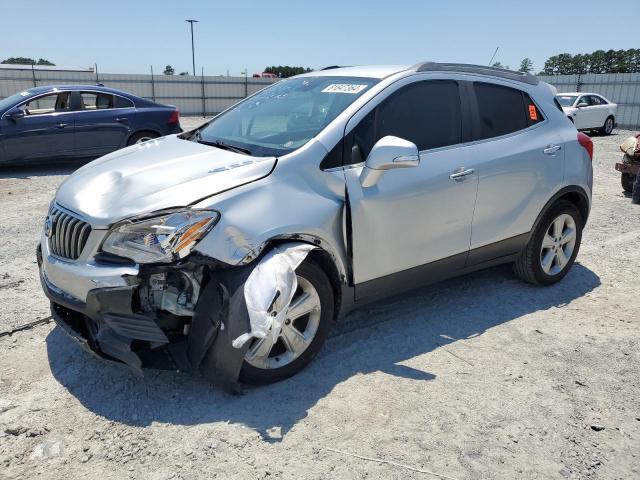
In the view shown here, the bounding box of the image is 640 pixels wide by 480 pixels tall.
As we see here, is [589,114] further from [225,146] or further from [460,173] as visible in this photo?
[225,146]

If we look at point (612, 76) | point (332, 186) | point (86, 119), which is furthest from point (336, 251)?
point (612, 76)

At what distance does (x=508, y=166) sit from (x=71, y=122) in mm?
8368

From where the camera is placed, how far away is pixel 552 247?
4.89m

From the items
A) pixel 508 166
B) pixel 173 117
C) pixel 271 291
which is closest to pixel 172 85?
pixel 173 117

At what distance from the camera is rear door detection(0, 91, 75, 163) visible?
31.1ft

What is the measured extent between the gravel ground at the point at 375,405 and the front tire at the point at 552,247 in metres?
0.40

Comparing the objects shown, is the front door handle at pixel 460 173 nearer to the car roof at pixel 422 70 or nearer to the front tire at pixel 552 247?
the car roof at pixel 422 70

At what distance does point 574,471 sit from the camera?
8.63 feet

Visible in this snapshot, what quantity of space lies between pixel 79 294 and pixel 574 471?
2.66 m


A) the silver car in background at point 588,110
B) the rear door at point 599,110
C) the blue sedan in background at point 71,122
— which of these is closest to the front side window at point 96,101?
the blue sedan in background at point 71,122

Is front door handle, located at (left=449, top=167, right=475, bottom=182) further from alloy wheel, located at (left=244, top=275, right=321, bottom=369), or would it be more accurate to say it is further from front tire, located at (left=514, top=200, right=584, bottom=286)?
alloy wheel, located at (left=244, top=275, right=321, bottom=369)

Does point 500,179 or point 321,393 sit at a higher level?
point 500,179

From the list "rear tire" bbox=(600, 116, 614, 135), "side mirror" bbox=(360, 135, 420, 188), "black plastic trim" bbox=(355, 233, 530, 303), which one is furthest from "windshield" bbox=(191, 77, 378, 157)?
"rear tire" bbox=(600, 116, 614, 135)

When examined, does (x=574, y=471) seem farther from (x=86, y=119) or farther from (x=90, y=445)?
(x=86, y=119)
